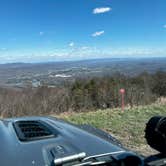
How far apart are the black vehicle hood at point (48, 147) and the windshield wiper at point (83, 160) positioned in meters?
0.04

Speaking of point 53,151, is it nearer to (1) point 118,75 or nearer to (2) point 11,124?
(2) point 11,124

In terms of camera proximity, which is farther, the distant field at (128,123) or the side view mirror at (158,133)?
the distant field at (128,123)

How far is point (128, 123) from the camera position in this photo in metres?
8.74

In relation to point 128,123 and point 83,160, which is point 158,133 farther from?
point 128,123

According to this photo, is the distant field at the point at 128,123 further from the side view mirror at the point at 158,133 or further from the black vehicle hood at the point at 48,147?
the side view mirror at the point at 158,133

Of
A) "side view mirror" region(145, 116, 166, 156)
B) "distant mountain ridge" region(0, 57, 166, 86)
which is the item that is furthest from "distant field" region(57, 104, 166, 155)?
"distant mountain ridge" region(0, 57, 166, 86)

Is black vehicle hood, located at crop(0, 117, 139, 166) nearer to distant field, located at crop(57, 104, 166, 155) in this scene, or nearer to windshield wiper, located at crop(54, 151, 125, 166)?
windshield wiper, located at crop(54, 151, 125, 166)

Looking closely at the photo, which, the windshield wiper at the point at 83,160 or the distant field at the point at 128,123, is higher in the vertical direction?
the windshield wiper at the point at 83,160

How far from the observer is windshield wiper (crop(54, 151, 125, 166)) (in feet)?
4.78

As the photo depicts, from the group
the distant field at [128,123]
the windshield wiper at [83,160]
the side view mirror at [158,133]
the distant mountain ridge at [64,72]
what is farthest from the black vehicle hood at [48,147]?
the distant mountain ridge at [64,72]

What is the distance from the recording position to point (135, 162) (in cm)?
164

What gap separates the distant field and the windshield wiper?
460 centimetres

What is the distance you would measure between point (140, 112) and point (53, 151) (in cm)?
905

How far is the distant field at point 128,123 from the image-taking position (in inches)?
265
